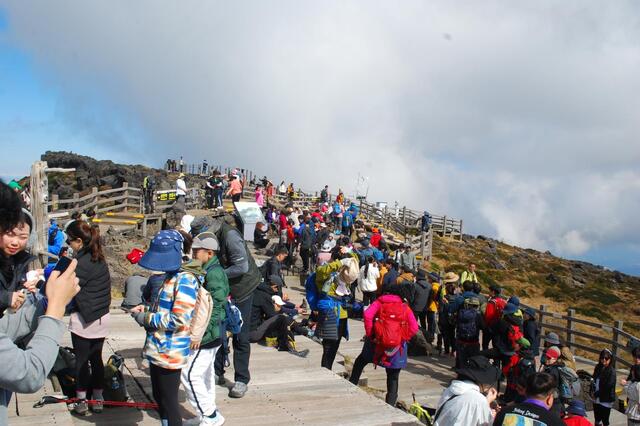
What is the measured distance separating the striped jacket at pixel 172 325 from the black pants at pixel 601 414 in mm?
6618

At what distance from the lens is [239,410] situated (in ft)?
17.3

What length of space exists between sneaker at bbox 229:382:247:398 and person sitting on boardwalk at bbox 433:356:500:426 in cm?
216

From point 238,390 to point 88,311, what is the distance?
1746 mm

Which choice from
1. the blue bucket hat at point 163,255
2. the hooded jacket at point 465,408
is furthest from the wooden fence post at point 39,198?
the hooded jacket at point 465,408

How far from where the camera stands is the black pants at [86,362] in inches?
185

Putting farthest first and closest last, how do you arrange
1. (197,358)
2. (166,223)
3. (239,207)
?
(166,223), (239,207), (197,358)

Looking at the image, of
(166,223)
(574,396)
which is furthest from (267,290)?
(166,223)

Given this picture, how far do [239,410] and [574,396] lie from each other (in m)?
4.04

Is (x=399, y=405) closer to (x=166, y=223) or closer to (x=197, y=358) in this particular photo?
(x=197, y=358)

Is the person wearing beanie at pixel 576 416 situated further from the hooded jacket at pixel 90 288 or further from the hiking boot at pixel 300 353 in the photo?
the hooded jacket at pixel 90 288

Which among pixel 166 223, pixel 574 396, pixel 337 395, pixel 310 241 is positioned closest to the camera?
pixel 337 395

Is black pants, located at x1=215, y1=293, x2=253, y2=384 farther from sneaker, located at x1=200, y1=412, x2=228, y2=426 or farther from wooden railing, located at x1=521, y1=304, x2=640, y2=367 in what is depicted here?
wooden railing, located at x1=521, y1=304, x2=640, y2=367

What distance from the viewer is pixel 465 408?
4.05 metres

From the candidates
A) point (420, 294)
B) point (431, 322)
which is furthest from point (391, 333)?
point (431, 322)
